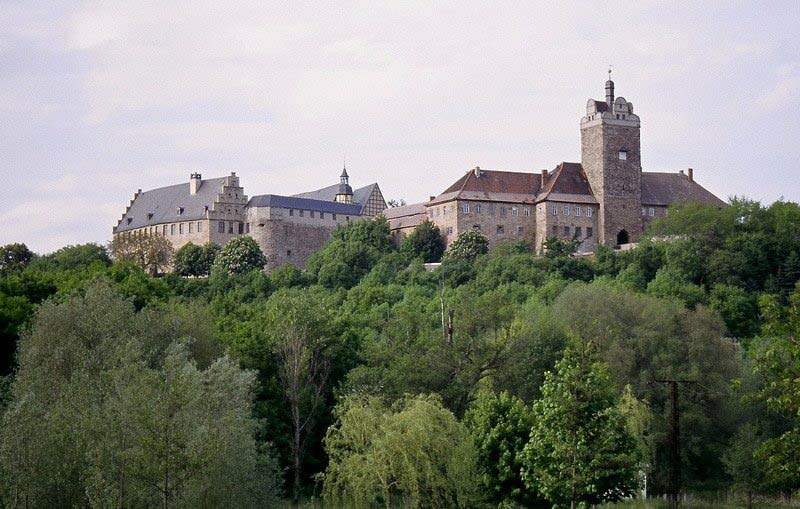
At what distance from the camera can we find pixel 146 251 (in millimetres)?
99062

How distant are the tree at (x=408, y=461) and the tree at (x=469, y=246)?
45.8 meters

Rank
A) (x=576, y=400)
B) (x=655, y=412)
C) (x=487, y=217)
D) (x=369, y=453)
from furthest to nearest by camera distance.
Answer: (x=487, y=217), (x=655, y=412), (x=369, y=453), (x=576, y=400)

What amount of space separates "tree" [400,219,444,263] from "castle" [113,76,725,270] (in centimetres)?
83

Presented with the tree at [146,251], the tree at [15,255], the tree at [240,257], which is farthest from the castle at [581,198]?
the tree at [15,255]

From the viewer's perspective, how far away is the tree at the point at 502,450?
43.0 m

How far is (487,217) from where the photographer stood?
94500mm

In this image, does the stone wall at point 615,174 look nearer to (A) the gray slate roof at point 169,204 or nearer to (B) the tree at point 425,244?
(B) the tree at point 425,244

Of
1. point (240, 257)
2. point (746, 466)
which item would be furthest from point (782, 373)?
point (240, 257)

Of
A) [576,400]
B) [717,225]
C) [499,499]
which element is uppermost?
[717,225]

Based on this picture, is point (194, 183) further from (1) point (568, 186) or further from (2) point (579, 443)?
(2) point (579, 443)

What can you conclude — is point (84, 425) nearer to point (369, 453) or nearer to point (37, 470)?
point (37, 470)

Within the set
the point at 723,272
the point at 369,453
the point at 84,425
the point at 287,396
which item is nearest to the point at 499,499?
the point at 369,453

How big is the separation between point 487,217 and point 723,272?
60.3 ft

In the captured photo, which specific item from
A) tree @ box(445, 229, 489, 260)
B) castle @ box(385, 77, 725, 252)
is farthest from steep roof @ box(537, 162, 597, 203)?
tree @ box(445, 229, 489, 260)
